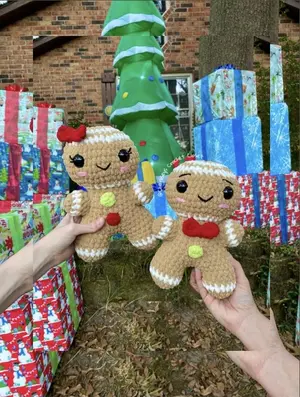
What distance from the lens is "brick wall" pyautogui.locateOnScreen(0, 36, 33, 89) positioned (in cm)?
63

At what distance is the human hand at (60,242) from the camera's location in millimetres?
497

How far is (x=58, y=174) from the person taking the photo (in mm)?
644

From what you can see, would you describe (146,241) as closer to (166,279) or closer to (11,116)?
(166,279)

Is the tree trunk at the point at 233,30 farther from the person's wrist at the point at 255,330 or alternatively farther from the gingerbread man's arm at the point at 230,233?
the person's wrist at the point at 255,330

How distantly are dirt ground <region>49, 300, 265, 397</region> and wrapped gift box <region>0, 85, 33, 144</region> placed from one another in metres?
0.36

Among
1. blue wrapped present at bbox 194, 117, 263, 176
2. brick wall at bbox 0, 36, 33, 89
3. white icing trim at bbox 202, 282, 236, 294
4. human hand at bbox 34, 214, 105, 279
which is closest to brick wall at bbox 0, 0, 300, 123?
brick wall at bbox 0, 36, 33, 89

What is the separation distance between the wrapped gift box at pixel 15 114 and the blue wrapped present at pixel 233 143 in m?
0.30

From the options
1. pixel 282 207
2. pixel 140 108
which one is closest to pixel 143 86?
pixel 140 108

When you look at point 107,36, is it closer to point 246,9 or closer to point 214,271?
point 246,9

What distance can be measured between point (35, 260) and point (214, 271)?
27cm

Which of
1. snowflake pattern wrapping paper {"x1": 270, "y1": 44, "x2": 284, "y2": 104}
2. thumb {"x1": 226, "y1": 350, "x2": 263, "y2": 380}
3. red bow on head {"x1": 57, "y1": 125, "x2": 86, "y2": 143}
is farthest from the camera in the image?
snowflake pattern wrapping paper {"x1": 270, "y1": 44, "x2": 284, "y2": 104}

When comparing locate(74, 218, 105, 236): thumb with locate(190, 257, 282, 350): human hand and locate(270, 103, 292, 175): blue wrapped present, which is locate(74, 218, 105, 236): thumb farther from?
locate(270, 103, 292, 175): blue wrapped present

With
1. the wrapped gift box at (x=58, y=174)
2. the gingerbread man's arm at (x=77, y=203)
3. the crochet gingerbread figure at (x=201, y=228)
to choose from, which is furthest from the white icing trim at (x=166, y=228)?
the wrapped gift box at (x=58, y=174)

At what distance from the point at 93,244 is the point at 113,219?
46 mm
